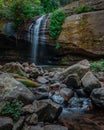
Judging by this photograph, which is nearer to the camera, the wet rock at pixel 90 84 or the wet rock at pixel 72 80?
the wet rock at pixel 90 84

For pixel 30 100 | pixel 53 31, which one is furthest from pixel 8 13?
pixel 30 100

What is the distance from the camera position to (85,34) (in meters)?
12.3

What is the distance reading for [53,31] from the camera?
520 inches

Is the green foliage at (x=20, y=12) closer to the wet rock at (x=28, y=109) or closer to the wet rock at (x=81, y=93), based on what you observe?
the wet rock at (x=81, y=93)

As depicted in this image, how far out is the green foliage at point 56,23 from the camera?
1319 centimetres

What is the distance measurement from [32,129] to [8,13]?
11.2 m

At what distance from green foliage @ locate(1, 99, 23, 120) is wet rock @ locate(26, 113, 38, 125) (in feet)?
0.63

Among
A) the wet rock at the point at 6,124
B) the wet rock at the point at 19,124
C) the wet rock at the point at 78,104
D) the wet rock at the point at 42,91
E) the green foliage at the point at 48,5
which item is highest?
the green foliage at the point at 48,5

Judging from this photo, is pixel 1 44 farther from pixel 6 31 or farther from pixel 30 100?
pixel 30 100

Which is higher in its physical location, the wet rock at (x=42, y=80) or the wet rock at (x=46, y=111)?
the wet rock at (x=46, y=111)

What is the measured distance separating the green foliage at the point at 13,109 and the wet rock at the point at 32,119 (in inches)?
7.6

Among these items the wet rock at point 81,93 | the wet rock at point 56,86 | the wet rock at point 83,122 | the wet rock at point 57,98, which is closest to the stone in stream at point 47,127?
the wet rock at point 83,122

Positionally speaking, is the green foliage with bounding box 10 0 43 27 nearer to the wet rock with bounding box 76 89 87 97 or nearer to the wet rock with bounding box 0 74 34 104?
the wet rock with bounding box 76 89 87 97

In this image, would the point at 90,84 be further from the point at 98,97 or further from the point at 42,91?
the point at 42,91
